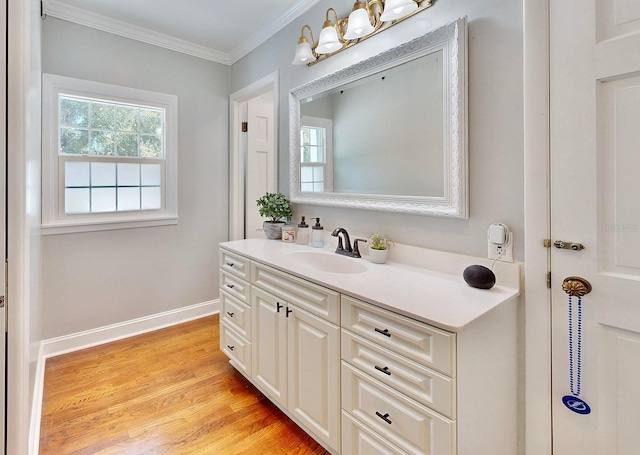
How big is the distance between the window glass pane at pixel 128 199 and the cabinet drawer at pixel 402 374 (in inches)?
91.6

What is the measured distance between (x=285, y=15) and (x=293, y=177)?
119cm

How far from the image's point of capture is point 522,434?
130cm

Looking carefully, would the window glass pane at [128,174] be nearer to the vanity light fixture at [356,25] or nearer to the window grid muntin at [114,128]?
the window grid muntin at [114,128]

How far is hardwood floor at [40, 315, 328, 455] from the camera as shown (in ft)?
5.27

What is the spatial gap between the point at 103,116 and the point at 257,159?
51.4 inches

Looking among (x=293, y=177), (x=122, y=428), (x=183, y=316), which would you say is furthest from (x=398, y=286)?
(x=183, y=316)

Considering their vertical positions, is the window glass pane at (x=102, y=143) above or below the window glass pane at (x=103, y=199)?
above

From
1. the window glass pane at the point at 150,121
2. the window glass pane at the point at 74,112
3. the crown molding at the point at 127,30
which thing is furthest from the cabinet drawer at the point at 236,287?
the crown molding at the point at 127,30

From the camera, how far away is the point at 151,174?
113 inches

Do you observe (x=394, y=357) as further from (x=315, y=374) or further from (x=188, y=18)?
(x=188, y=18)

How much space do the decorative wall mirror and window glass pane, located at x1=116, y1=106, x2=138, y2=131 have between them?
144 centimetres

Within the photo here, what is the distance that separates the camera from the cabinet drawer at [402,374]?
1007 millimetres

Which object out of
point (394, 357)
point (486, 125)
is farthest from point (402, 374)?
point (486, 125)

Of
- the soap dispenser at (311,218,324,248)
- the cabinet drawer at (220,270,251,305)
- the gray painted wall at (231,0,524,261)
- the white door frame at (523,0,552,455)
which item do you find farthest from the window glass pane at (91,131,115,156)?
the white door frame at (523,0,552,455)
